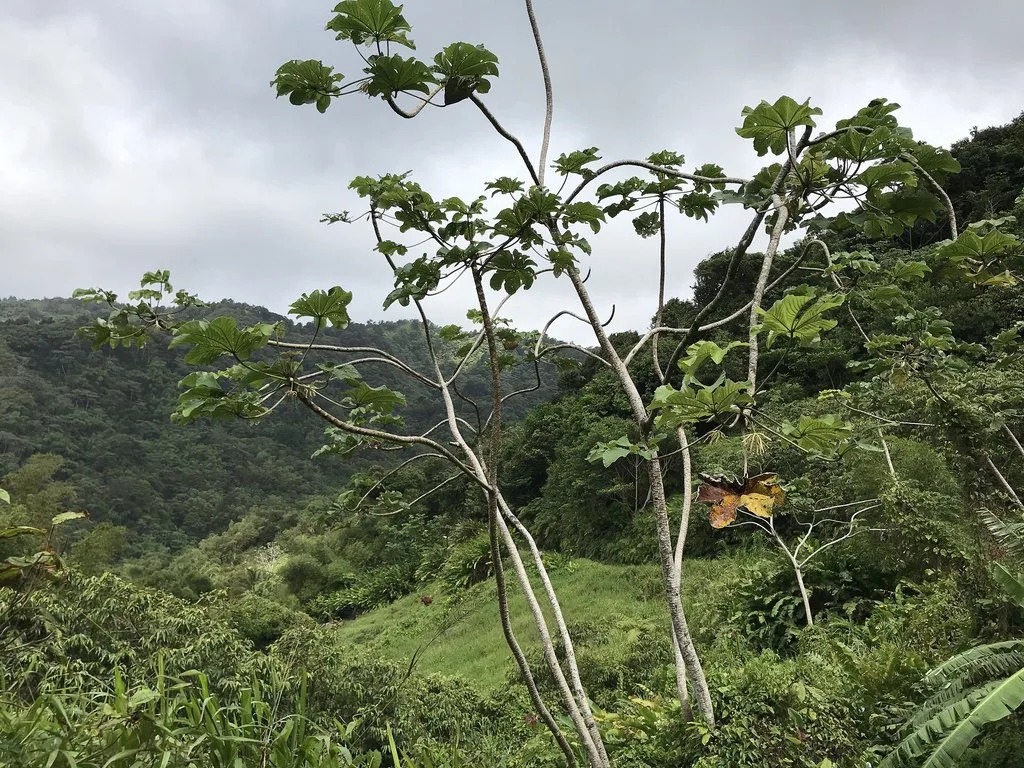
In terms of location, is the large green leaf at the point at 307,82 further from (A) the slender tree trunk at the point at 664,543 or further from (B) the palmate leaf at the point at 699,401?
(B) the palmate leaf at the point at 699,401

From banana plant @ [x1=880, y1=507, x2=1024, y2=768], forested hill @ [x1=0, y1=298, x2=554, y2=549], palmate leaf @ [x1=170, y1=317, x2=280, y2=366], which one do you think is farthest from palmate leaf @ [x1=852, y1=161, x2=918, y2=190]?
forested hill @ [x1=0, y1=298, x2=554, y2=549]

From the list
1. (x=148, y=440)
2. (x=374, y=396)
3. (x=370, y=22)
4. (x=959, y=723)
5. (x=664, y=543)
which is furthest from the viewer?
(x=148, y=440)

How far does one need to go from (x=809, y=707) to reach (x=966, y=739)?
2.45 feet

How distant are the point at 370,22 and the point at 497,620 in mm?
9640

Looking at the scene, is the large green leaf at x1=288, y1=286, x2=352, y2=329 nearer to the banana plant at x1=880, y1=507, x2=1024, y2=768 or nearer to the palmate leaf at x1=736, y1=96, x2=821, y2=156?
the palmate leaf at x1=736, y1=96, x2=821, y2=156

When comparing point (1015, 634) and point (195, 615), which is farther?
point (195, 615)

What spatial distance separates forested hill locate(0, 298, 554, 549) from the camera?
2897 cm

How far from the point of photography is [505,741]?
14.7ft

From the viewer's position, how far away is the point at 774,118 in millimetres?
1353

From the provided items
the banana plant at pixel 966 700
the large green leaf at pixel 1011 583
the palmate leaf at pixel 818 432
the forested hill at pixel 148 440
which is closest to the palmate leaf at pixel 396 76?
the palmate leaf at pixel 818 432

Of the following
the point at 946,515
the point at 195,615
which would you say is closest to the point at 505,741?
the point at 195,615

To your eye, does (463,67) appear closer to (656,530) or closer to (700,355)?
(700,355)

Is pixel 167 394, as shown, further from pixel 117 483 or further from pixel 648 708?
pixel 648 708

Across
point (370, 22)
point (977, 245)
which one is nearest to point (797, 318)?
point (977, 245)
